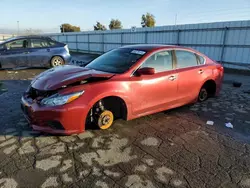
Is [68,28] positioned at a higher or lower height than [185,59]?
higher

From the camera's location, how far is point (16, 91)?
625 centimetres

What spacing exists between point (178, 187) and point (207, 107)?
3143 mm

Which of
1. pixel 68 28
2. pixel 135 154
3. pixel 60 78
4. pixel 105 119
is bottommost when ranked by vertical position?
pixel 135 154

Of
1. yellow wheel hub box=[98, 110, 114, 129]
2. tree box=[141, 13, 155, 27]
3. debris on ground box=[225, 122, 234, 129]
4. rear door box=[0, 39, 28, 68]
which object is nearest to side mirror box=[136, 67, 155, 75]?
yellow wheel hub box=[98, 110, 114, 129]

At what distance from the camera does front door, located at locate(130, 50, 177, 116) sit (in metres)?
3.78

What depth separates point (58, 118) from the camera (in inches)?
122

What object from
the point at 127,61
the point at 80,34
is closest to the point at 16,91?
the point at 127,61

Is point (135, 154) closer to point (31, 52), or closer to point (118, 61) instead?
point (118, 61)

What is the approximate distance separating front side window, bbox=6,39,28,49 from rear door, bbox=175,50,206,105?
8.13 meters

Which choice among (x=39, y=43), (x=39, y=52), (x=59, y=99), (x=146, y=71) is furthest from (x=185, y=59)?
(x=39, y=43)

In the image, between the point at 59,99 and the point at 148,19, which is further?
the point at 148,19

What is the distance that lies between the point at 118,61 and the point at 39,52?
7.35 m

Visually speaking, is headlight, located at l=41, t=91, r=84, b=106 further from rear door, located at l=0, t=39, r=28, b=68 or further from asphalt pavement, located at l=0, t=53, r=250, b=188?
rear door, located at l=0, t=39, r=28, b=68

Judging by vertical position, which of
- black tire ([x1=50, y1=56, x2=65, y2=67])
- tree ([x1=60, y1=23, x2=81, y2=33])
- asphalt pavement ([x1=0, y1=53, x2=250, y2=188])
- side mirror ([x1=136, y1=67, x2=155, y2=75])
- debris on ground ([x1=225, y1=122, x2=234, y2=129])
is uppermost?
tree ([x1=60, y1=23, x2=81, y2=33])
